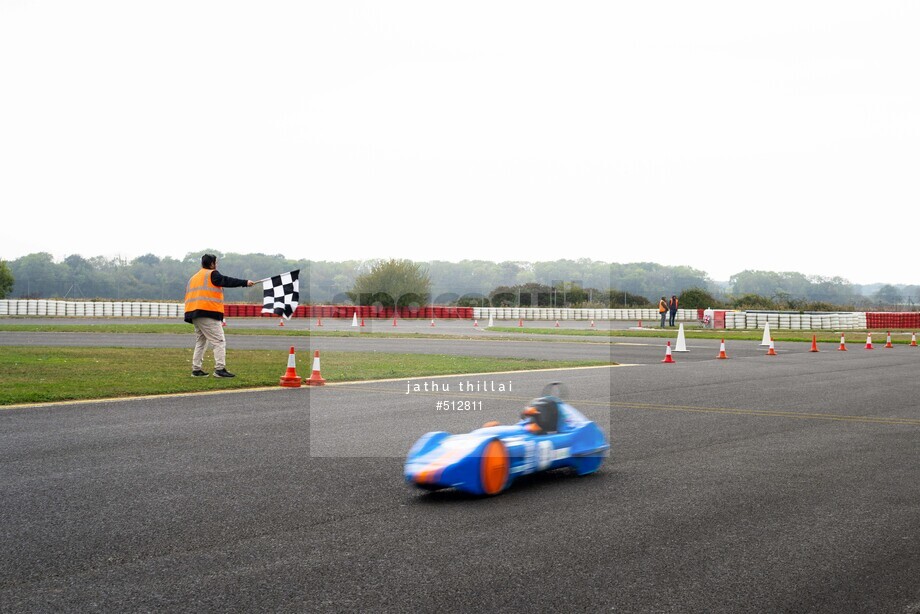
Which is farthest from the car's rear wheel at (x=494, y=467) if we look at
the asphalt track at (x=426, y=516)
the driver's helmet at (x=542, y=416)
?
the driver's helmet at (x=542, y=416)

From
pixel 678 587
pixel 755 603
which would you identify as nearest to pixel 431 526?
pixel 678 587

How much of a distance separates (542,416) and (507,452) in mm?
717

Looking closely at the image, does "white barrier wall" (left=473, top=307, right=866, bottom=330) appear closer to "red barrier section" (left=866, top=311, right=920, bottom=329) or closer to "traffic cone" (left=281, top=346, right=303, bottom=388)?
"red barrier section" (left=866, top=311, right=920, bottom=329)

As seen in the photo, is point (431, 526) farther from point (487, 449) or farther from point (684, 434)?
point (684, 434)

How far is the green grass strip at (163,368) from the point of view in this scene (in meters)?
12.0

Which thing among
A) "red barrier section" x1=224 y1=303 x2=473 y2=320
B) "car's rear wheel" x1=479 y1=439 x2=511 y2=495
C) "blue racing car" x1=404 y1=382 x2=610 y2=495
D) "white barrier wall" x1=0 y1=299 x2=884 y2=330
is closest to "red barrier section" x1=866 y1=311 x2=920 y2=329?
"white barrier wall" x1=0 y1=299 x2=884 y2=330

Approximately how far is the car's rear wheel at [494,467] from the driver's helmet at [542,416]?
0.59 m

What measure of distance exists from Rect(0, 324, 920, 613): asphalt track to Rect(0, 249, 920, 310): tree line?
25.0 metres

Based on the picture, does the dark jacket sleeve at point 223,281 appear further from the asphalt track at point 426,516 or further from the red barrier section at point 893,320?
the red barrier section at point 893,320

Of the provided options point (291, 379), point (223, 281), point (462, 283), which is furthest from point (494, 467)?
point (462, 283)

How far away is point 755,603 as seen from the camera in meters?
3.96

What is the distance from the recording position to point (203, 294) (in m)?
13.4

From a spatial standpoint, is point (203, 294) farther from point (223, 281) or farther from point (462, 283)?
point (462, 283)

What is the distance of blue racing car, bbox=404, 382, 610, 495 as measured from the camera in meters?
5.88
